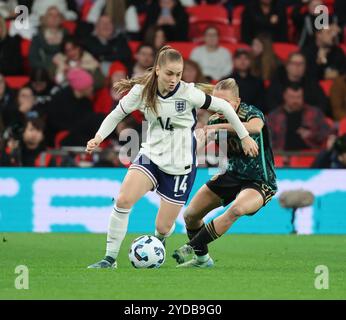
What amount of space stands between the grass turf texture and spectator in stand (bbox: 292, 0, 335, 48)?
17.3ft

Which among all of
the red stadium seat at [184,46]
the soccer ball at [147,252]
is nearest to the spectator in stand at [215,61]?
the red stadium seat at [184,46]

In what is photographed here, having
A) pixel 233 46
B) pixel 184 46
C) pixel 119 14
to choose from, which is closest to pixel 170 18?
pixel 184 46

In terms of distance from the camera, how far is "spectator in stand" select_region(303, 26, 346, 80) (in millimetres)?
17812

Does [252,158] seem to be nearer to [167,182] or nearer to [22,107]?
[167,182]

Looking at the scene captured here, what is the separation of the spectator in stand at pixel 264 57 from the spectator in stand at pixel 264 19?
0.34 m

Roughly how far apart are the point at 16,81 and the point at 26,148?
230 cm

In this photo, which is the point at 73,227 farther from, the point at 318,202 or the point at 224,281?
the point at 224,281

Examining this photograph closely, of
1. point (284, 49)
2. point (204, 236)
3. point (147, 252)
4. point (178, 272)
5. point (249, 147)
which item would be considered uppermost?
point (284, 49)

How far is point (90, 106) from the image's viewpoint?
1686 cm

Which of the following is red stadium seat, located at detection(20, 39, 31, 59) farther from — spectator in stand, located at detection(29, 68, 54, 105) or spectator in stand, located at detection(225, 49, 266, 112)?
spectator in stand, located at detection(225, 49, 266, 112)

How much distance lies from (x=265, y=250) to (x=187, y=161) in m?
2.92

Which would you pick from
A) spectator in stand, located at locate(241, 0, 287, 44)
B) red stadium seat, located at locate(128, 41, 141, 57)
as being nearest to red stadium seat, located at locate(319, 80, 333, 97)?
spectator in stand, located at locate(241, 0, 287, 44)

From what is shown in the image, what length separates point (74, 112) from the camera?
55.1 ft

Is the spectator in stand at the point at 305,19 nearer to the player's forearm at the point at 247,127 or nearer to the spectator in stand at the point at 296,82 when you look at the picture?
the spectator in stand at the point at 296,82
